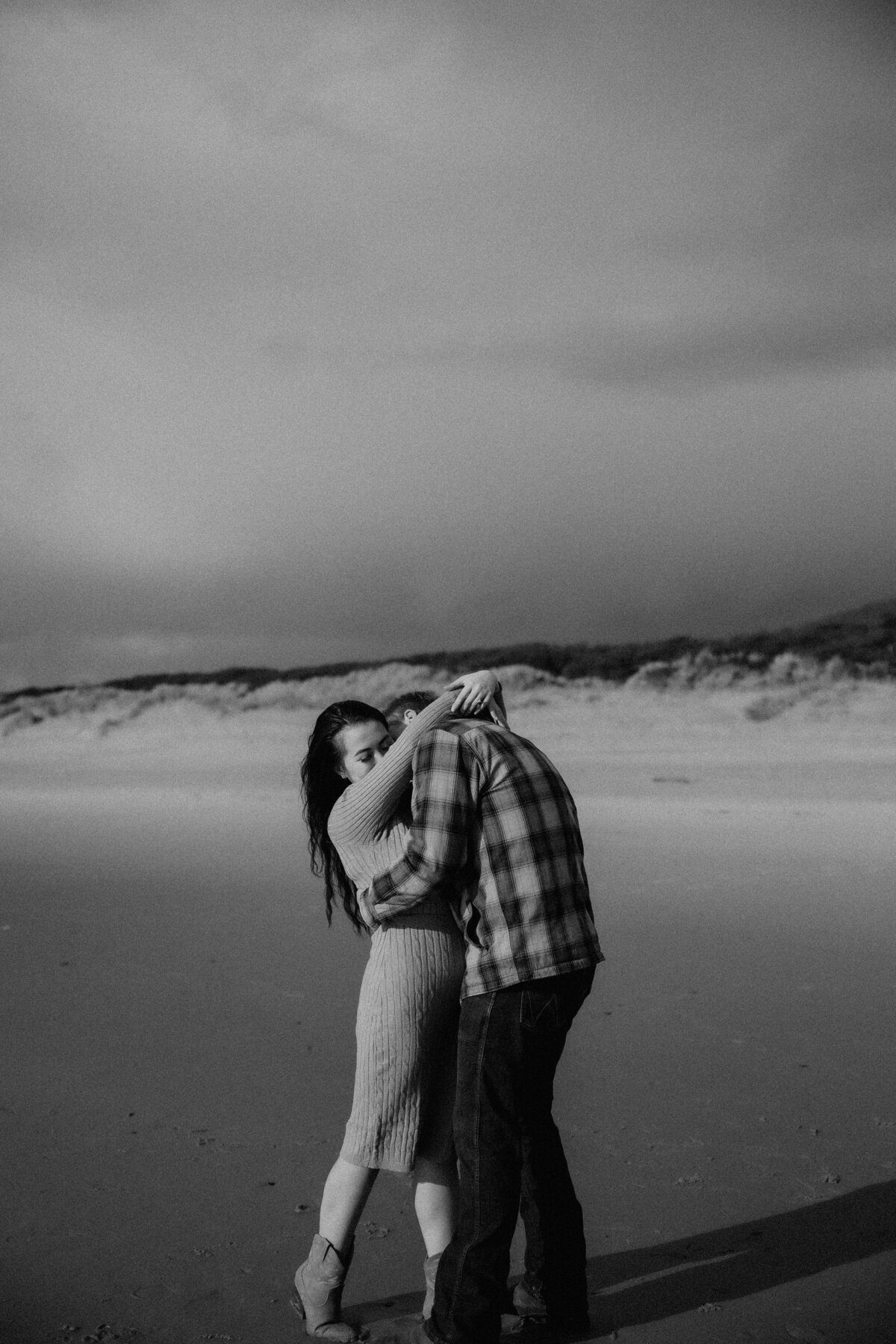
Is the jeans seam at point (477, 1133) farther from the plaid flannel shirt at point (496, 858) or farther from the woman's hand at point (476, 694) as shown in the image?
the woman's hand at point (476, 694)

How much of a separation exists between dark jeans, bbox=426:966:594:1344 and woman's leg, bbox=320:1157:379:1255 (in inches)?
9.2

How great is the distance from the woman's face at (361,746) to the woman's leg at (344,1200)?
868mm

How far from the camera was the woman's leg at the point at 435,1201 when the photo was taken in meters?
2.64

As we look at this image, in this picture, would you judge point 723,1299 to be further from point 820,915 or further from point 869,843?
point 869,843

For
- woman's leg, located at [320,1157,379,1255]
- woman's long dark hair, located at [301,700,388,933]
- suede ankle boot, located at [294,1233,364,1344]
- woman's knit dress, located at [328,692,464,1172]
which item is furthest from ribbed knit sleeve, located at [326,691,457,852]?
suede ankle boot, located at [294,1233,364,1344]

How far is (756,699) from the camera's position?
19422 mm

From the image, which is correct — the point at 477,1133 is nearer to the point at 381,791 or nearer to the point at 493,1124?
the point at 493,1124

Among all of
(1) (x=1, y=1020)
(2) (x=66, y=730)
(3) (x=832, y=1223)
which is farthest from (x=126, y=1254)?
(2) (x=66, y=730)

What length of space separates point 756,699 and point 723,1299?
17.2 m

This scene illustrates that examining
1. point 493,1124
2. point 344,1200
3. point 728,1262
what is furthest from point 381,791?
point 728,1262

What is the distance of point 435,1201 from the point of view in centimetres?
264

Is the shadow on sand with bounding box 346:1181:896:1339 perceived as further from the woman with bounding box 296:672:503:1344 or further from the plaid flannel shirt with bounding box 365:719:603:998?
the plaid flannel shirt with bounding box 365:719:603:998

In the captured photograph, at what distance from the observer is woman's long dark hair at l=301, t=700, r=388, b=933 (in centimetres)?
275

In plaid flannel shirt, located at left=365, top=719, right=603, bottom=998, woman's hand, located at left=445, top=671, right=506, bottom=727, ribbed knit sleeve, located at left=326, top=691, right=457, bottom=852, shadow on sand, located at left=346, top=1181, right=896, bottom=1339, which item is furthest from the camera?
shadow on sand, located at left=346, top=1181, right=896, bottom=1339
